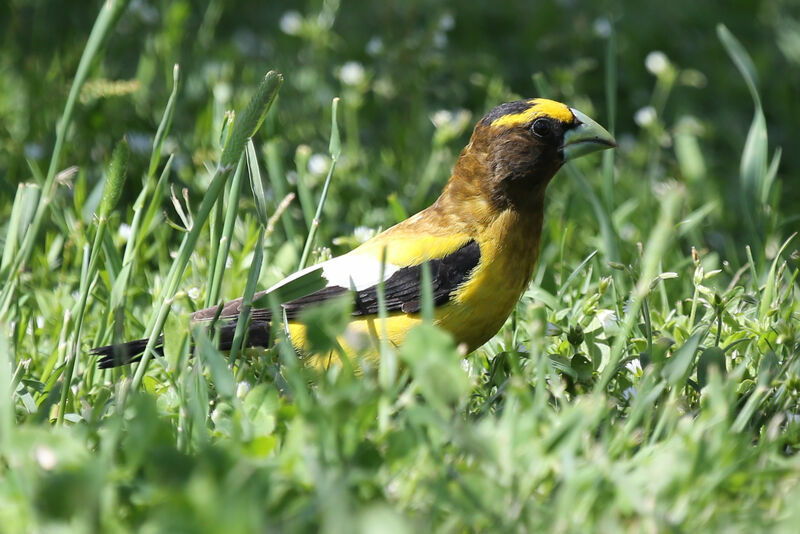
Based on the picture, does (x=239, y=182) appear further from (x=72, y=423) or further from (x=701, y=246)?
(x=701, y=246)

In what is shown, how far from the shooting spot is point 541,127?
3672mm

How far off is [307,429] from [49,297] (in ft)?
6.55

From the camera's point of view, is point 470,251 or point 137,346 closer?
point 137,346

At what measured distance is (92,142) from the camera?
5176 millimetres

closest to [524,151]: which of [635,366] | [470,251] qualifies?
[470,251]

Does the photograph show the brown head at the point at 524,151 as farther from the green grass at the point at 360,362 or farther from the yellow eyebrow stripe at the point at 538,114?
the green grass at the point at 360,362

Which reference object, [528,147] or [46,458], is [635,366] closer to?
[528,147]

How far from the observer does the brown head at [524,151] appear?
365 cm

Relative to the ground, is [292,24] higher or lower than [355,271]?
higher

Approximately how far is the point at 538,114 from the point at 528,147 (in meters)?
0.13

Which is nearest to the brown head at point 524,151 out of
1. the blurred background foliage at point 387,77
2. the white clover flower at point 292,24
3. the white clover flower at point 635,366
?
the white clover flower at point 635,366

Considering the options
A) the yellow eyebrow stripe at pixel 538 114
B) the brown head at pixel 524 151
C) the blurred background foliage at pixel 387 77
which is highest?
the yellow eyebrow stripe at pixel 538 114

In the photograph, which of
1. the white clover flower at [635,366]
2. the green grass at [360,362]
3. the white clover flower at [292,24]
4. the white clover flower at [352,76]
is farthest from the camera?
the white clover flower at [292,24]

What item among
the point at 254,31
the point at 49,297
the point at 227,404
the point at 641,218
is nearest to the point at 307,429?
the point at 227,404
